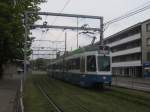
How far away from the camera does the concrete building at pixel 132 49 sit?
222ft

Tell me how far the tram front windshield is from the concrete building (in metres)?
45.0

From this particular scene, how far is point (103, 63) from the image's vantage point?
2328cm

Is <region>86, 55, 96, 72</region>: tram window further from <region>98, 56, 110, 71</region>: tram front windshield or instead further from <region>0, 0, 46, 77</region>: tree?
<region>0, 0, 46, 77</region>: tree

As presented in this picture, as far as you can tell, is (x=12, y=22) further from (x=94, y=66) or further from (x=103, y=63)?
(x=103, y=63)

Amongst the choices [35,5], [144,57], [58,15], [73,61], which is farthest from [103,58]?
[144,57]

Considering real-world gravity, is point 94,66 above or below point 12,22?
below

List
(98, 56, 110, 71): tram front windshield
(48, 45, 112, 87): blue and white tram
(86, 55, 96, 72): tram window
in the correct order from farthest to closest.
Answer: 1. (86, 55, 96, 72): tram window
2. (98, 56, 110, 71): tram front windshield
3. (48, 45, 112, 87): blue and white tram

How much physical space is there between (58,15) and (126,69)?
50.7 m

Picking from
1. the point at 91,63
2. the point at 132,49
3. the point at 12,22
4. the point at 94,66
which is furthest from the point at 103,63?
the point at 132,49

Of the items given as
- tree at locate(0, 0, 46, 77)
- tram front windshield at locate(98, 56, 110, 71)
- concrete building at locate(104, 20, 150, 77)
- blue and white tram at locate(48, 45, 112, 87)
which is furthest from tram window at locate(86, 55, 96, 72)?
concrete building at locate(104, 20, 150, 77)

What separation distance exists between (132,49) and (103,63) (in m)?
52.0

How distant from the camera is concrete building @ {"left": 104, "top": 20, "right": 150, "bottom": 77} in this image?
67.8 m

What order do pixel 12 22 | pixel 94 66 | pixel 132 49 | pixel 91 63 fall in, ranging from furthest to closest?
pixel 132 49, pixel 12 22, pixel 91 63, pixel 94 66

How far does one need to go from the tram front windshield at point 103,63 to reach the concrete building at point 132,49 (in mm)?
44983
